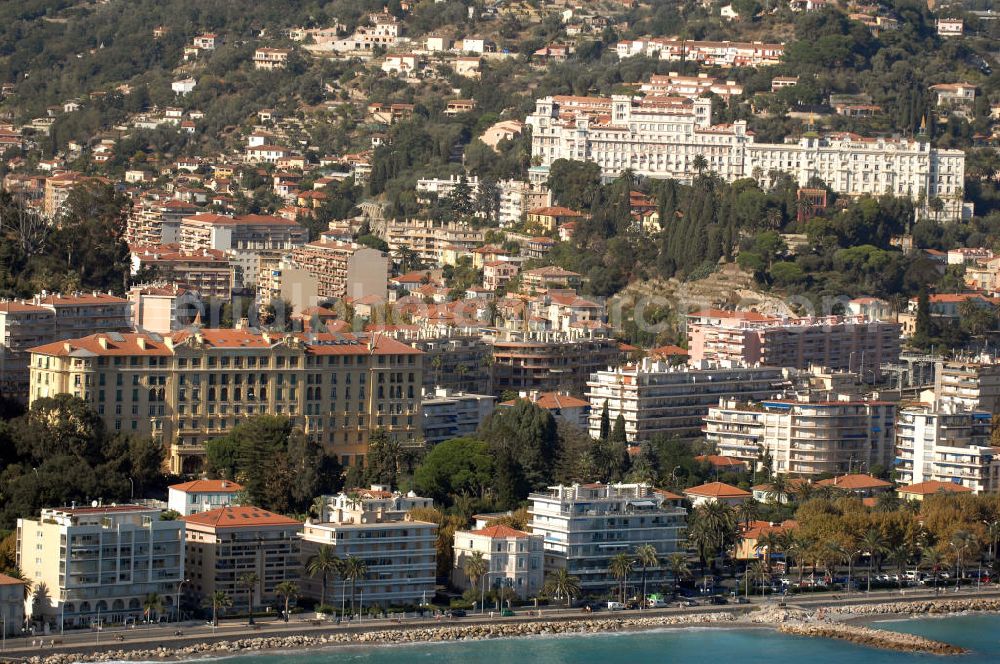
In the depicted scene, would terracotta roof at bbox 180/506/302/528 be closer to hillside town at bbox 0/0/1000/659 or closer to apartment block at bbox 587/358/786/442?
hillside town at bbox 0/0/1000/659

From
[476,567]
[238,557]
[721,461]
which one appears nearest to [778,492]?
[721,461]

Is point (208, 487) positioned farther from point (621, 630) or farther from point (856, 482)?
point (856, 482)

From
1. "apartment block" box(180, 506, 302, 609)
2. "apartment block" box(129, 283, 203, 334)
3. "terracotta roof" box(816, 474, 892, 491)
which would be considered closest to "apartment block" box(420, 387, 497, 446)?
"terracotta roof" box(816, 474, 892, 491)

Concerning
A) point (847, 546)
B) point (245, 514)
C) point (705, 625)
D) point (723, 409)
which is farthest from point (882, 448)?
point (245, 514)

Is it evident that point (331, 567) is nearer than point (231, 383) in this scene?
Yes

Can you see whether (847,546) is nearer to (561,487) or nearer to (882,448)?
(561,487)
